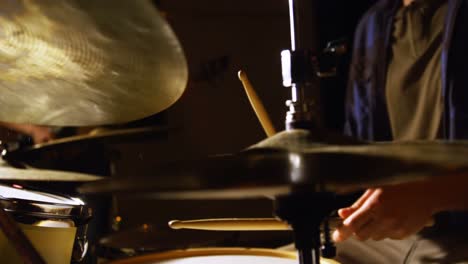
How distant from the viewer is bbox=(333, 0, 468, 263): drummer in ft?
2.18

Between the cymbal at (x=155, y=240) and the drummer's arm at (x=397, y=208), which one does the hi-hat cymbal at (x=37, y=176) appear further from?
the drummer's arm at (x=397, y=208)

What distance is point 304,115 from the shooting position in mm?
493

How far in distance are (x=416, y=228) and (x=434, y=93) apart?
0.57 meters

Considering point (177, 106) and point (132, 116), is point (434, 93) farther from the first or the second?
point (177, 106)

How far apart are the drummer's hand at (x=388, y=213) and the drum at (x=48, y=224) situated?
0.34m

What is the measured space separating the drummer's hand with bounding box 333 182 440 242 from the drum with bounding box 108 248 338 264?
0.45 ft

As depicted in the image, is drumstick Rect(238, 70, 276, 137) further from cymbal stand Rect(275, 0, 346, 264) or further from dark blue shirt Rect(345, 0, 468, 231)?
dark blue shirt Rect(345, 0, 468, 231)

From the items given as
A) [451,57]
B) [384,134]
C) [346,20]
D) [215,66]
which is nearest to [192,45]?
[215,66]

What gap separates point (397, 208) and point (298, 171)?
363 millimetres

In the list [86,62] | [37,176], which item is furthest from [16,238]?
[37,176]

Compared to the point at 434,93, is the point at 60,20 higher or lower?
higher

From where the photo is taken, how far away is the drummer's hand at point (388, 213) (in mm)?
618

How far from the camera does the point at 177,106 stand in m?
2.04

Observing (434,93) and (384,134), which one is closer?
(434,93)
